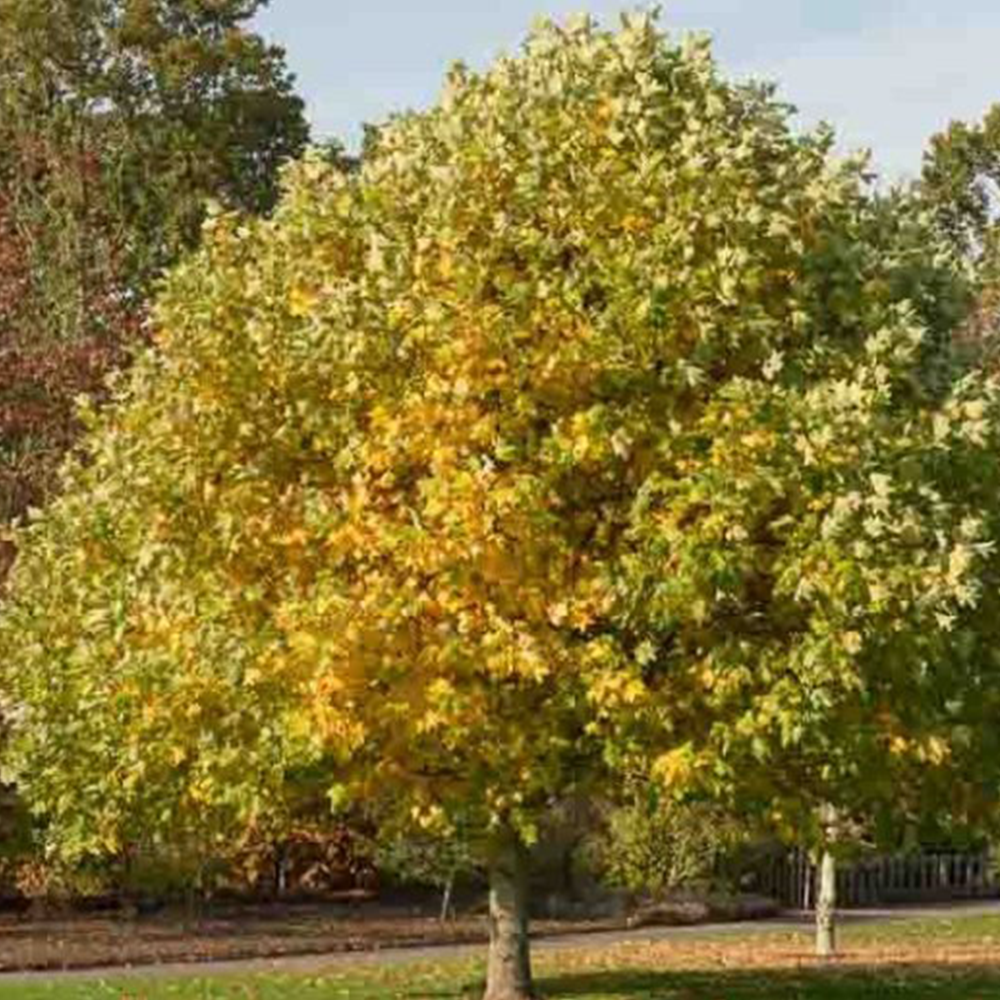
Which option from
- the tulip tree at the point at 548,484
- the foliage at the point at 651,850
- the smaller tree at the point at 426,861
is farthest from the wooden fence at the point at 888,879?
the tulip tree at the point at 548,484

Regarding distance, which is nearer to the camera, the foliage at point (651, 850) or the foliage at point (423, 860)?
the foliage at point (423, 860)

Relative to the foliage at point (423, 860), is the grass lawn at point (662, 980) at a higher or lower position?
lower

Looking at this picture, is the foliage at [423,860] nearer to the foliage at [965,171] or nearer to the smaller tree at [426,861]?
the smaller tree at [426,861]

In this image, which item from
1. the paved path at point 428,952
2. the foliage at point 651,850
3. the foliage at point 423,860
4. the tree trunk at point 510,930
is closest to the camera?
the tree trunk at point 510,930

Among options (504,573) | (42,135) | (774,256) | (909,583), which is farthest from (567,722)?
(42,135)

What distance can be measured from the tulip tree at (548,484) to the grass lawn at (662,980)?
462 cm

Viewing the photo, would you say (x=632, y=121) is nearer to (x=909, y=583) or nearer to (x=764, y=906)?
(x=909, y=583)

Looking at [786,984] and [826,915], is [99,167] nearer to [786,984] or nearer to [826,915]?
[826,915]

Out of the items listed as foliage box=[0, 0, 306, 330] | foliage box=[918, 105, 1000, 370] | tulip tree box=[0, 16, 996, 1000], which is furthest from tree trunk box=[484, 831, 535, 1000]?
foliage box=[918, 105, 1000, 370]

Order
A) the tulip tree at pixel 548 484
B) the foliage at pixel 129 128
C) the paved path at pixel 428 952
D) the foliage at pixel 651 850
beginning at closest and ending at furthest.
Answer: the tulip tree at pixel 548 484, the paved path at pixel 428 952, the foliage at pixel 651 850, the foliage at pixel 129 128

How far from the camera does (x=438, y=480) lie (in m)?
17.8

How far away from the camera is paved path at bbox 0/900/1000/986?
101 ft

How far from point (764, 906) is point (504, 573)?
29.9 m

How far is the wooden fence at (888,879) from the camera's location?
2000 inches
